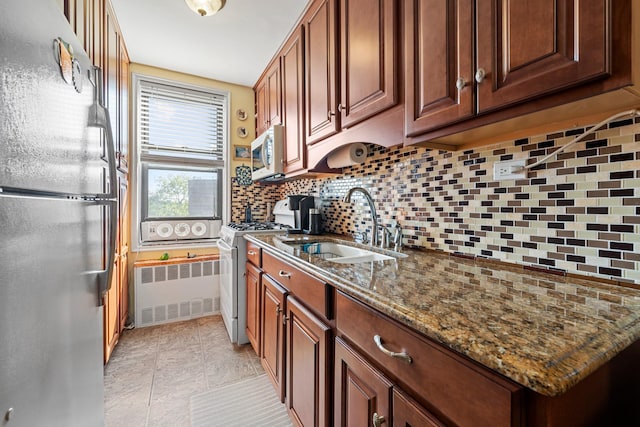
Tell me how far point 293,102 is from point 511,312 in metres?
1.90

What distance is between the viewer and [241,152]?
3053 mm

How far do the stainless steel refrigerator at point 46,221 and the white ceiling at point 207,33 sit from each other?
126 cm

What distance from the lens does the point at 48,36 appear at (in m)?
0.70

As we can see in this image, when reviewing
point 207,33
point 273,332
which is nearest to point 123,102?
point 207,33

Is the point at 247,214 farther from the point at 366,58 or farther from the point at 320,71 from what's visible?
the point at 366,58

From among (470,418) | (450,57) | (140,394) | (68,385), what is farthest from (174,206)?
(470,418)

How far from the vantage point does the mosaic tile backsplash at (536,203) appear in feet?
2.52

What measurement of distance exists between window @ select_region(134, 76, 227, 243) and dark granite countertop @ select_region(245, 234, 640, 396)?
2353 millimetres

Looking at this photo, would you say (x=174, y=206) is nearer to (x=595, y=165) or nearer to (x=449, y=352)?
(x=449, y=352)

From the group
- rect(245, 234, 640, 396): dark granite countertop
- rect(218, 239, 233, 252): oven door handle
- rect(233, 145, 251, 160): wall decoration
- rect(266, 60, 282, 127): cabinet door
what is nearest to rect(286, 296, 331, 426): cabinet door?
rect(245, 234, 640, 396): dark granite countertop

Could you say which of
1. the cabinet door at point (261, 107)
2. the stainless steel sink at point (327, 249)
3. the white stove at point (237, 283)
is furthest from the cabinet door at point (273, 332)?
the cabinet door at point (261, 107)

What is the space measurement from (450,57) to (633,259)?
2.58 feet

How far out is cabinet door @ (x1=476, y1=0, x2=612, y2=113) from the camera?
588mm

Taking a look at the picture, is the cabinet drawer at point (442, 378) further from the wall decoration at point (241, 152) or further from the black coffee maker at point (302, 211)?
the wall decoration at point (241, 152)
